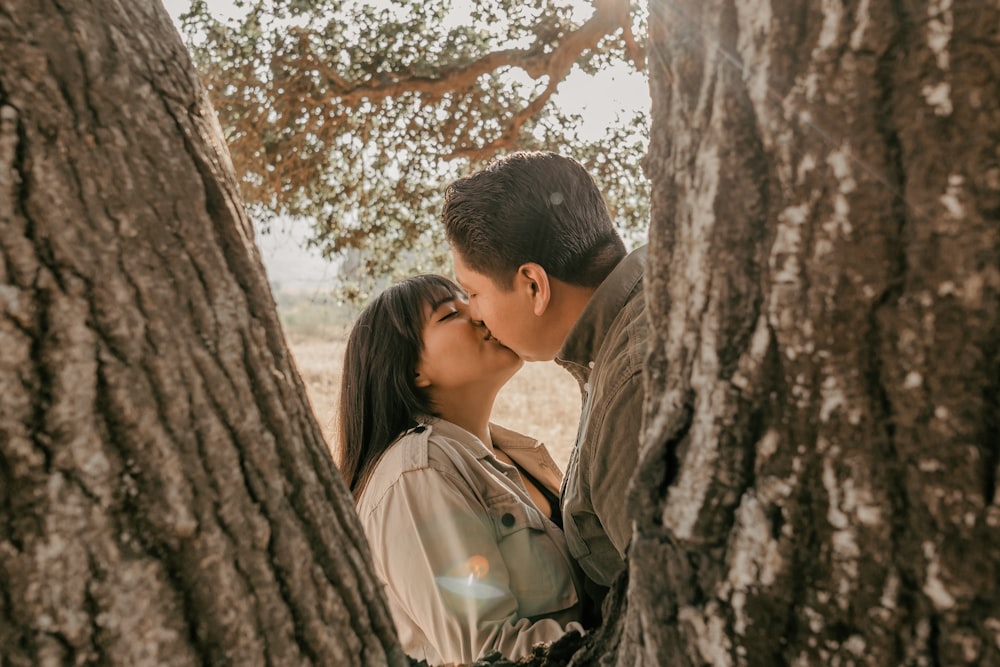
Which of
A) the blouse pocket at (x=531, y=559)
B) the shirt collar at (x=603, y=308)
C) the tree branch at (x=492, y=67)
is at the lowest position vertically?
the blouse pocket at (x=531, y=559)

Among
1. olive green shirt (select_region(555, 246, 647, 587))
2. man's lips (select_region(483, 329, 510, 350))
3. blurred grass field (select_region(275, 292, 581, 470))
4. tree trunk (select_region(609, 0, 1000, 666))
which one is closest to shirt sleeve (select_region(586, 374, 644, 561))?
olive green shirt (select_region(555, 246, 647, 587))

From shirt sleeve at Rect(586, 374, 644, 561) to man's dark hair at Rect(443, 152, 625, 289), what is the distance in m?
0.69

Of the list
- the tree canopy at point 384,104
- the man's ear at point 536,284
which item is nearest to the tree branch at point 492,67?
the tree canopy at point 384,104

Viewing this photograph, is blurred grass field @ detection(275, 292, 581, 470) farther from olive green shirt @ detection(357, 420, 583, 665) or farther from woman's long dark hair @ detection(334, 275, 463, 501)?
olive green shirt @ detection(357, 420, 583, 665)

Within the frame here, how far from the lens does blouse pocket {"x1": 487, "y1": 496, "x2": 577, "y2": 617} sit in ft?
8.78

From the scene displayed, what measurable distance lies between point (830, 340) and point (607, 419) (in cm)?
148

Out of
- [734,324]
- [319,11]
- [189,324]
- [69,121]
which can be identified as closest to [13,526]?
[189,324]

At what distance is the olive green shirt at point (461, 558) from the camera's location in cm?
256

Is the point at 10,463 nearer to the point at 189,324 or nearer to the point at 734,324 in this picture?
the point at 189,324

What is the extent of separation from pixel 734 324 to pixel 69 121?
0.83m

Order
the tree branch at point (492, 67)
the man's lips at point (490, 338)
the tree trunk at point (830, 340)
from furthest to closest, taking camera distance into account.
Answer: the tree branch at point (492, 67) < the man's lips at point (490, 338) < the tree trunk at point (830, 340)

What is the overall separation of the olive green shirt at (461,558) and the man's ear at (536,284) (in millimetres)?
606

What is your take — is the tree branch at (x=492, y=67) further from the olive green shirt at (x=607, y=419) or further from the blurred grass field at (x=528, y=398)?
the olive green shirt at (x=607, y=419)

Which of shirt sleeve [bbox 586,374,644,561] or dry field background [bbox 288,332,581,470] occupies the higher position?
shirt sleeve [bbox 586,374,644,561]
